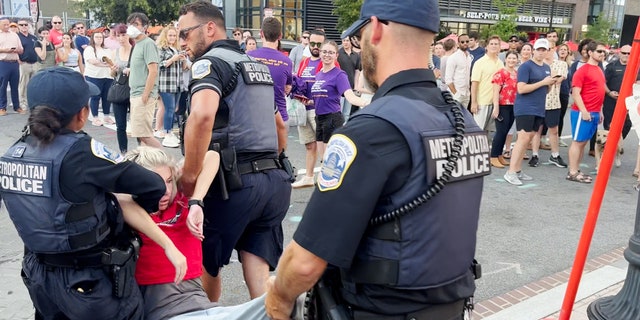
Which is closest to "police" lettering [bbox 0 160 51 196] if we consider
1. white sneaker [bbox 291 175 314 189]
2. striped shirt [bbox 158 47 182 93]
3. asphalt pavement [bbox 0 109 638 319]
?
asphalt pavement [bbox 0 109 638 319]

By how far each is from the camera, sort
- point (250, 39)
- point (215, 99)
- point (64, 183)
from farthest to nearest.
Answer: point (250, 39) < point (215, 99) < point (64, 183)

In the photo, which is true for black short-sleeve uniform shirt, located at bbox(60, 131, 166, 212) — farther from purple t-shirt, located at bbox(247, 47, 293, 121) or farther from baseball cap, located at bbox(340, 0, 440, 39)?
purple t-shirt, located at bbox(247, 47, 293, 121)

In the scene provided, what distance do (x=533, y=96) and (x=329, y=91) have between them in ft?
9.19

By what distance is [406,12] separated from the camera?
177 centimetres

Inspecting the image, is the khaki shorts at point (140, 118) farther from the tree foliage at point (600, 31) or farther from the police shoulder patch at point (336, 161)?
the tree foliage at point (600, 31)

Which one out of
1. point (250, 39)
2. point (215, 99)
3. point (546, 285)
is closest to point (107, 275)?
point (215, 99)

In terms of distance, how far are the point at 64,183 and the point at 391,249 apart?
136 cm

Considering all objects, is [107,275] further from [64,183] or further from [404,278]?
[404,278]

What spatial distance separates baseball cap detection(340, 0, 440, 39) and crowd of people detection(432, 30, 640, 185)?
605 cm

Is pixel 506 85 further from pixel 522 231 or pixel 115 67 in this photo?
pixel 115 67

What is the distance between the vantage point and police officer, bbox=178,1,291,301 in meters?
2.97

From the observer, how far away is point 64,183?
227 cm

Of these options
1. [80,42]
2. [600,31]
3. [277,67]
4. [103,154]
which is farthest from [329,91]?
[600,31]

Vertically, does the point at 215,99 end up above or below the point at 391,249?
above
